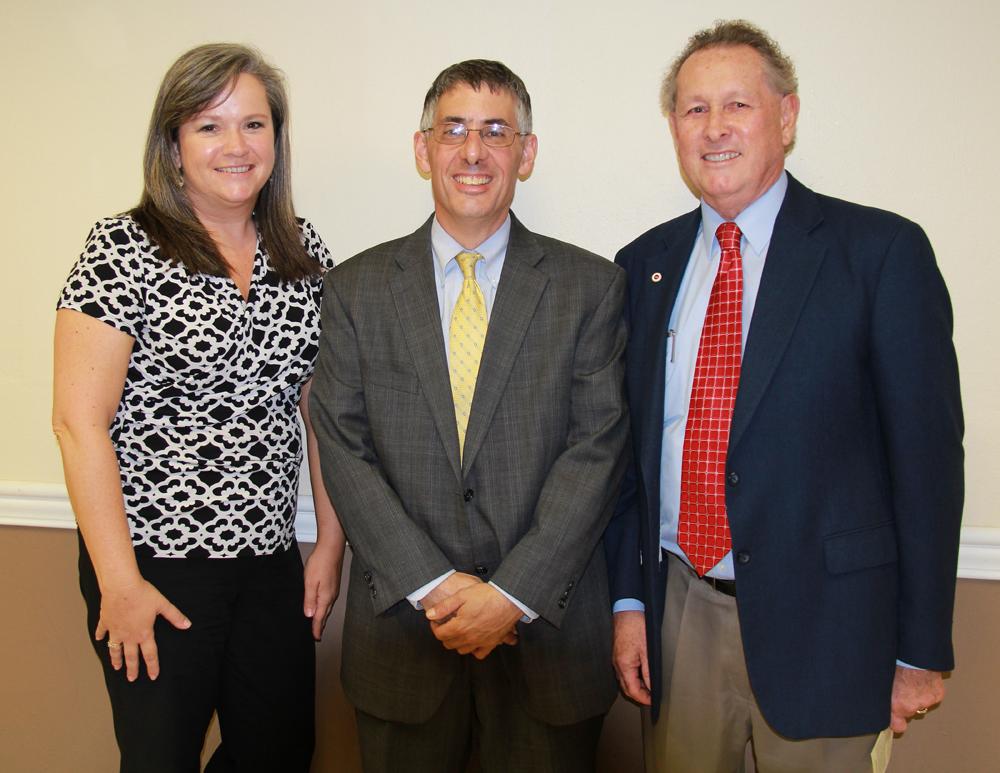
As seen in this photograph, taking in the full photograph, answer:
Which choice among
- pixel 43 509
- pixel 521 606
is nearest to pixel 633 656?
pixel 521 606

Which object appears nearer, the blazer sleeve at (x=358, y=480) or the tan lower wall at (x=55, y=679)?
the blazer sleeve at (x=358, y=480)

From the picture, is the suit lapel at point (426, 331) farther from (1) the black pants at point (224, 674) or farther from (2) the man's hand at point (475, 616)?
(1) the black pants at point (224, 674)

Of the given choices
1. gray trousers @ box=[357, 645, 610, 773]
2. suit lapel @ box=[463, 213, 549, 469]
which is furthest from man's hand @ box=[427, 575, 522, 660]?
suit lapel @ box=[463, 213, 549, 469]

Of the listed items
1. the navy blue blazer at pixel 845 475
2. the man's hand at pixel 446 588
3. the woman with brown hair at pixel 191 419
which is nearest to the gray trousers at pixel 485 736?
the man's hand at pixel 446 588

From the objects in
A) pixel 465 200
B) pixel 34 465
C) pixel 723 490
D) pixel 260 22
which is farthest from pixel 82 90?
pixel 723 490

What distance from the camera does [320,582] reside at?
195 centimetres

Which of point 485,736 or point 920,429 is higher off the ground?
point 920,429

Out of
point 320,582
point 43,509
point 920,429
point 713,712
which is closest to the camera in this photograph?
point 920,429

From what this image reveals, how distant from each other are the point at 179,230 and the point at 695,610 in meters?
1.41

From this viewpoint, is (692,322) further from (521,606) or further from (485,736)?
(485,736)

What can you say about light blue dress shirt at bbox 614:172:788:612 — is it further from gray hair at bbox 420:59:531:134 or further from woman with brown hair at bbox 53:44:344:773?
woman with brown hair at bbox 53:44:344:773

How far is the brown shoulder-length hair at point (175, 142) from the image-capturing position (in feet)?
5.52

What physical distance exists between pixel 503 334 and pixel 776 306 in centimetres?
55

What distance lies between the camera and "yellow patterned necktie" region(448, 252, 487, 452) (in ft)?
5.51
